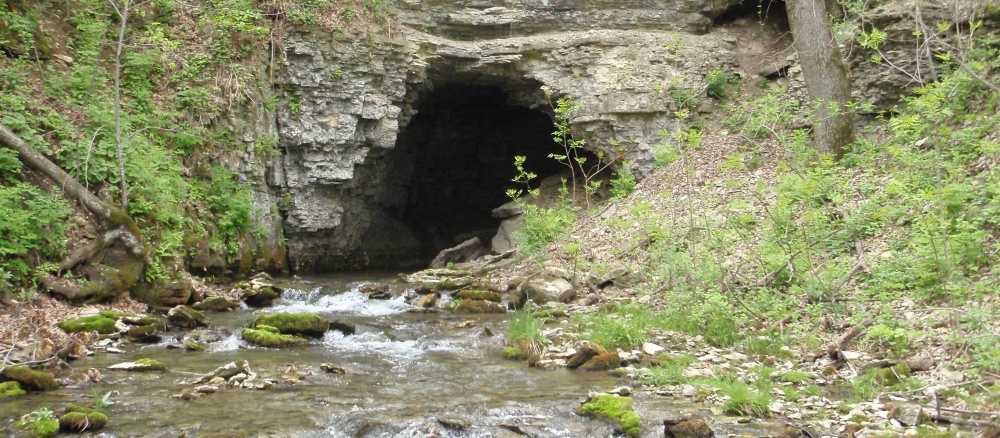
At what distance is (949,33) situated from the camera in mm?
11109

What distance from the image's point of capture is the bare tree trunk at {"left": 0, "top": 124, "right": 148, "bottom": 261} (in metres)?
9.31

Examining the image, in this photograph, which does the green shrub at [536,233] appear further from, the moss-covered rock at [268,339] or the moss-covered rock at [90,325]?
the moss-covered rock at [90,325]

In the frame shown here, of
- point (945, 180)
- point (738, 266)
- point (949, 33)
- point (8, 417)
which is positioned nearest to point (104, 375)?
point (8, 417)

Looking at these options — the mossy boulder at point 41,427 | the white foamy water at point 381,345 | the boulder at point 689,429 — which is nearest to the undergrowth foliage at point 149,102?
the white foamy water at point 381,345

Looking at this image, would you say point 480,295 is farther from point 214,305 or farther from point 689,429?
point 689,429

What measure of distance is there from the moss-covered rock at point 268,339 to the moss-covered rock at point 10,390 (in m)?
2.72

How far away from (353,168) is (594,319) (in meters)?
8.88

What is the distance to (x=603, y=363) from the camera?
7.11m

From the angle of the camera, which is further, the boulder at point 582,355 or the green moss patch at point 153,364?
the boulder at point 582,355

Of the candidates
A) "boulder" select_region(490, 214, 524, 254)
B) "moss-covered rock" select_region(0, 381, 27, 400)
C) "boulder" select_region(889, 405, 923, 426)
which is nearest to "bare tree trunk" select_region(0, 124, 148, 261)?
"moss-covered rock" select_region(0, 381, 27, 400)

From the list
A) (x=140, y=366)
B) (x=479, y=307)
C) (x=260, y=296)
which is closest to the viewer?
(x=140, y=366)

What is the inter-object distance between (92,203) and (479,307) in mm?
5852

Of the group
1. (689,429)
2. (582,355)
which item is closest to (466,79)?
(582,355)

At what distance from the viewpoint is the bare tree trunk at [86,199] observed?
9.31 meters
